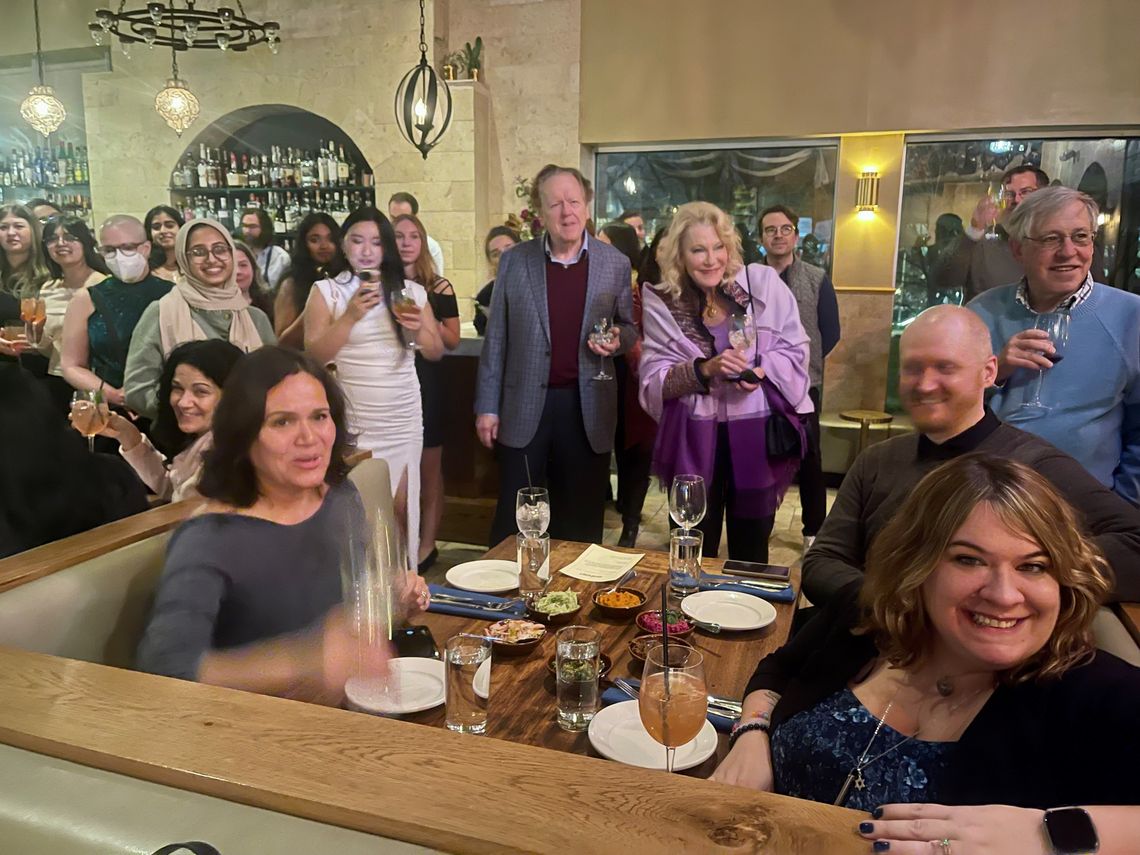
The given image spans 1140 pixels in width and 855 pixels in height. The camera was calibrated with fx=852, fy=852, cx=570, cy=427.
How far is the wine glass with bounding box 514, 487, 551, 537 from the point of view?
194 cm

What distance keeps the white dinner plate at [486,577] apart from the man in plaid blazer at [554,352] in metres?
1.14

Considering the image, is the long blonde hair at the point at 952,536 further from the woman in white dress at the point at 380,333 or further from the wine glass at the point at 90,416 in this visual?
the wine glass at the point at 90,416

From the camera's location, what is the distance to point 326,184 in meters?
6.42

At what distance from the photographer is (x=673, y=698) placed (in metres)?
1.20

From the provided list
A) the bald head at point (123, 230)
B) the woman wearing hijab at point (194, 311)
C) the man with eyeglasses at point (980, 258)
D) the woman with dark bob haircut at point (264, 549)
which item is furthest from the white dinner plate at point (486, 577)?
the man with eyeglasses at point (980, 258)

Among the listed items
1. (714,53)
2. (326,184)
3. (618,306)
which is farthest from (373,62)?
(618,306)

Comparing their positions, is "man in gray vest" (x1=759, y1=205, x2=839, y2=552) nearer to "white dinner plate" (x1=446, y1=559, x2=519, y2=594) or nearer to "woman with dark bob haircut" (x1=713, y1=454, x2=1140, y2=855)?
"white dinner plate" (x1=446, y1=559, x2=519, y2=594)

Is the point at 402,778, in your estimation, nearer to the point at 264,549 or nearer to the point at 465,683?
the point at 465,683

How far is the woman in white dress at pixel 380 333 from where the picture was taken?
2.60m

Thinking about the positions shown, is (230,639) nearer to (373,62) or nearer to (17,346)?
(17,346)

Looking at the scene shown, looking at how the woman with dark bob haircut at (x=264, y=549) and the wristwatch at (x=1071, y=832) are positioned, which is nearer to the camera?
the wristwatch at (x=1071, y=832)

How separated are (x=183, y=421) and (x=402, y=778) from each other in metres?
1.02

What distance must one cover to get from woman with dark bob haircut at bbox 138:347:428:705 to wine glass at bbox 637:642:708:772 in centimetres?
55

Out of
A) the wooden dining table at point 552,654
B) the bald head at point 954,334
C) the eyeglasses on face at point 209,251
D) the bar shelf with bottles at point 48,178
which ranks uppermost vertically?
the bar shelf with bottles at point 48,178
